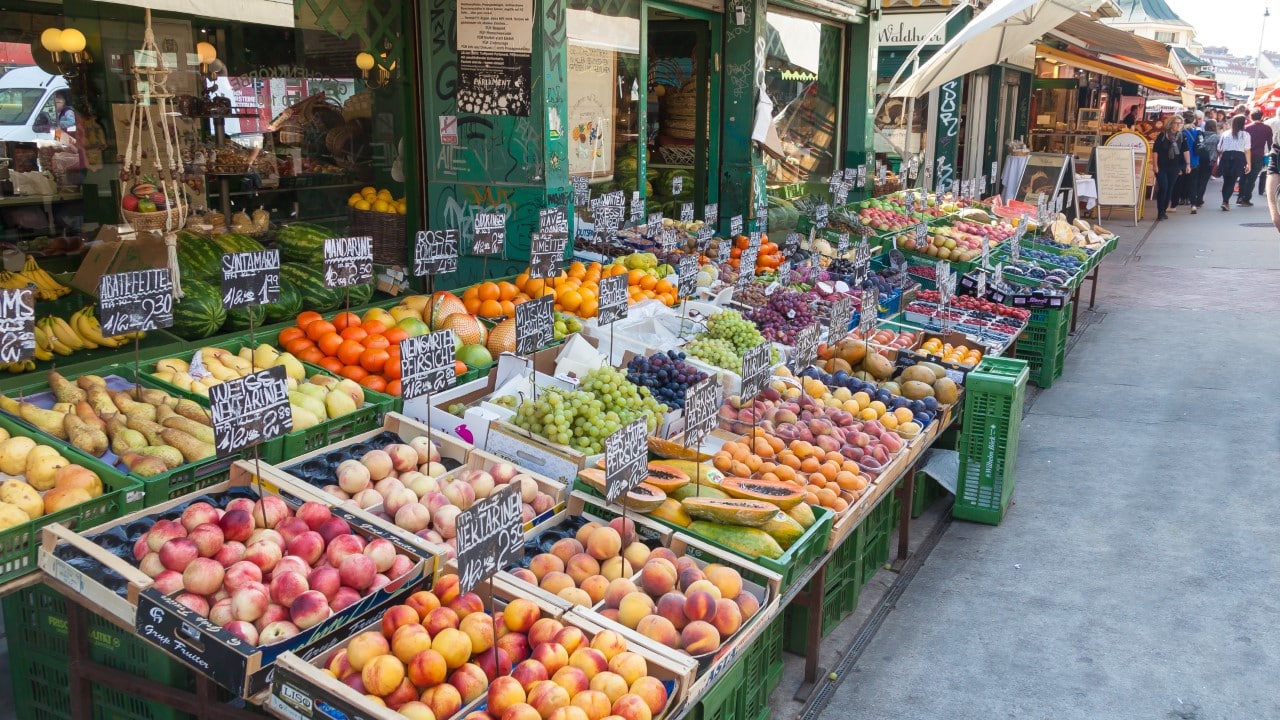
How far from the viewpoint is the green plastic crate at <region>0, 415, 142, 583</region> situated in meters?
2.85

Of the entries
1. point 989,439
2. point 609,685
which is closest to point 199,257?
point 609,685

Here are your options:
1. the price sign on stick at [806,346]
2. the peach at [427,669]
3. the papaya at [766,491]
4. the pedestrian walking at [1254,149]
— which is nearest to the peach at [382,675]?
the peach at [427,669]

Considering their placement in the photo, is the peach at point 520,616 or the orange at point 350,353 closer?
the peach at point 520,616

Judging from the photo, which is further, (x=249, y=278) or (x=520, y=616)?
(x=249, y=278)

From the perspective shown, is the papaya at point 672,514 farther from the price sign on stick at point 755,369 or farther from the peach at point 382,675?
the peach at point 382,675

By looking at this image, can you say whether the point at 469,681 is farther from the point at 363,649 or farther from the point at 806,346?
the point at 806,346

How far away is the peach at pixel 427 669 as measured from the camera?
8.20 feet

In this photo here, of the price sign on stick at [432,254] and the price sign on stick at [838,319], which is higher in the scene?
the price sign on stick at [432,254]

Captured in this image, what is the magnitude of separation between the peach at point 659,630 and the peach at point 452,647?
54cm

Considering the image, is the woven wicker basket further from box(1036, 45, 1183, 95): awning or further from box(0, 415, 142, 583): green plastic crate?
box(1036, 45, 1183, 95): awning

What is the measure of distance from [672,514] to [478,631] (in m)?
1.11

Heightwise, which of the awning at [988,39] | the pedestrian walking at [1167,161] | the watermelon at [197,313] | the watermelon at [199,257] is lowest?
the watermelon at [197,313]

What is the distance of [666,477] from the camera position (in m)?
3.75

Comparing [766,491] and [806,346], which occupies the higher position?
[806,346]
